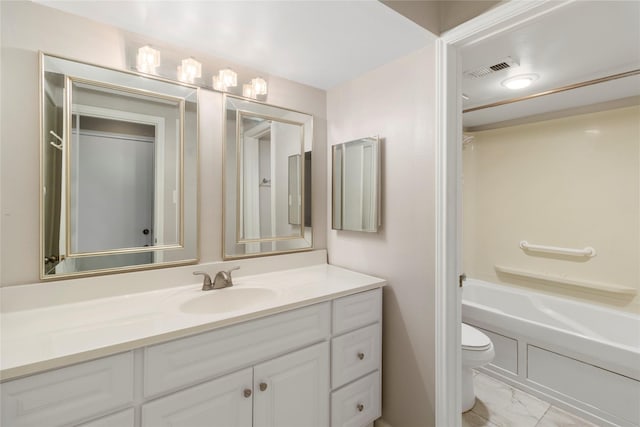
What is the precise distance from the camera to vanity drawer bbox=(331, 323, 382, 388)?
1.39 m

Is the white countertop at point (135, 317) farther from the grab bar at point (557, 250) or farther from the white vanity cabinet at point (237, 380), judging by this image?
the grab bar at point (557, 250)

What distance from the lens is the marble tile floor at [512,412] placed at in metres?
1.75

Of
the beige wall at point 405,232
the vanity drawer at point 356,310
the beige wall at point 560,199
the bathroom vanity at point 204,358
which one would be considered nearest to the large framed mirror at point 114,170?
the bathroom vanity at point 204,358

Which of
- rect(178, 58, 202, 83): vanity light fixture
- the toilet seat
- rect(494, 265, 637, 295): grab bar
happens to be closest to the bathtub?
rect(494, 265, 637, 295): grab bar

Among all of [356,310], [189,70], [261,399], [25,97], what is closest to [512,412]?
[356,310]

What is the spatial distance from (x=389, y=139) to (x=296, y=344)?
117cm

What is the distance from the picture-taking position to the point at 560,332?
1.89 meters

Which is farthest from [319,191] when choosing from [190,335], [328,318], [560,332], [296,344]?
[560,332]

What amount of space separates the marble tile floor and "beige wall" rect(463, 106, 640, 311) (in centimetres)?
113

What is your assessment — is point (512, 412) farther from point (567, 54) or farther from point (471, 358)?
point (567, 54)

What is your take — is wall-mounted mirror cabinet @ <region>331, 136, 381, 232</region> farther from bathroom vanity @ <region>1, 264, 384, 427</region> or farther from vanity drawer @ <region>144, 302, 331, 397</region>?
vanity drawer @ <region>144, 302, 331, 397</region>

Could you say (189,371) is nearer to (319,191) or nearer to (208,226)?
(208,226)

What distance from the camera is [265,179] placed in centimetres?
179

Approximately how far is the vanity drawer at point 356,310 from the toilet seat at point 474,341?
73cm
